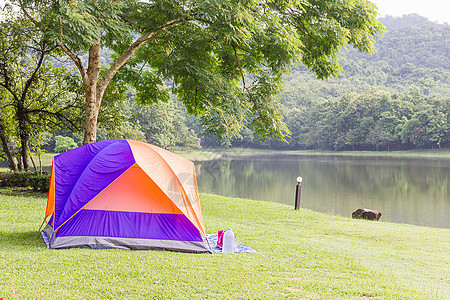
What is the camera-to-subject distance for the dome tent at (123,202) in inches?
239

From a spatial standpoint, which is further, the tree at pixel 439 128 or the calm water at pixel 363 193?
the tree at pixel 439 128

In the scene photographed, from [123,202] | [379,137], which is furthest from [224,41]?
[379,137]

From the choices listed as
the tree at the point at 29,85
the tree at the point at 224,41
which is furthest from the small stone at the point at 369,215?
the tree at the point at 29,85

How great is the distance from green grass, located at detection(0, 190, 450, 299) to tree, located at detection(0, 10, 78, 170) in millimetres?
6648

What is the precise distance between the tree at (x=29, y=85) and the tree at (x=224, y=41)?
4.84ft

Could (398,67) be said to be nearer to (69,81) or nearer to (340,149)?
(340,149)

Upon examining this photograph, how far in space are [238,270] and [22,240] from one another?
360 cm

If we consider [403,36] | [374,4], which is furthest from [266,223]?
[403,36]

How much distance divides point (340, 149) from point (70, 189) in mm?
69730

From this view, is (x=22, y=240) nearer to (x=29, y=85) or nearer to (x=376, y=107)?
(x=29, y=85)

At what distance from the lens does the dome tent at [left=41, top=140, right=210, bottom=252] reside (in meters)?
6.06

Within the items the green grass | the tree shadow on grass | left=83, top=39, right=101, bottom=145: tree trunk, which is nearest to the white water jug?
the green grass

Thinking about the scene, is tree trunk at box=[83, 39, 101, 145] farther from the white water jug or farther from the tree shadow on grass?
the white water jug

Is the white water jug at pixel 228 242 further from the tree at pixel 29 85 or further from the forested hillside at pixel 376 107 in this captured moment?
the forested hillside at pixel 376 107
